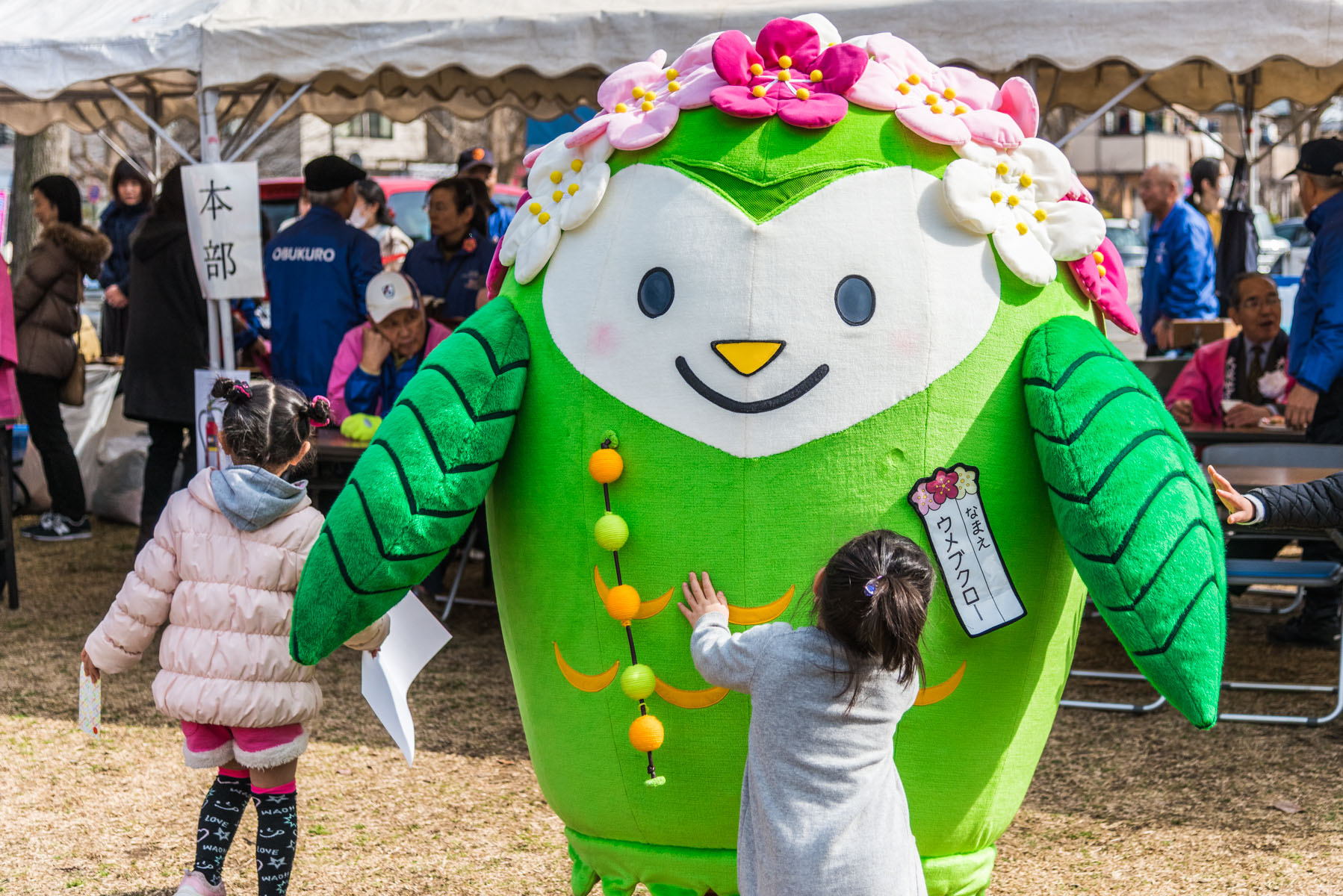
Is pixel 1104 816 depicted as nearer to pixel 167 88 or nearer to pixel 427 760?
pixel 427 760

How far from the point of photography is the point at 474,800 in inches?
166

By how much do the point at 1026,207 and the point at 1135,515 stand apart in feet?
A: 2.12

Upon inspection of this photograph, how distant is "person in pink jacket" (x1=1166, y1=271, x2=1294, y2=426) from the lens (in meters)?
6.08

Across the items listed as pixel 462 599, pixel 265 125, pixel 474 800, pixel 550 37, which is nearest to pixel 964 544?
pixel 474 800

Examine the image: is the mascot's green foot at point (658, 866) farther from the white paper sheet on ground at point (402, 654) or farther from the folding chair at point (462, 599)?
the folding chair at point (462, 599)

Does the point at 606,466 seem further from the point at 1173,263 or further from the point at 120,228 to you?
the point at 120,228

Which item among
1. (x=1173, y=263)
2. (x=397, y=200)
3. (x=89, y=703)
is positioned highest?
(x=397, y=200)

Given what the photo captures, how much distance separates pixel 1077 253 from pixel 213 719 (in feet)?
6.85

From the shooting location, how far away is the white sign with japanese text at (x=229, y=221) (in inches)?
228

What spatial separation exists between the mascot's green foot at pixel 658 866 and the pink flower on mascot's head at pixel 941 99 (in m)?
1.44

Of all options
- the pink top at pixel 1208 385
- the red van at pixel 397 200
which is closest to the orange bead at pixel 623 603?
the pink top at pixel 1208 385

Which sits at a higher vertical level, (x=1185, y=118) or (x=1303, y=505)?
(x=1185, y=118)

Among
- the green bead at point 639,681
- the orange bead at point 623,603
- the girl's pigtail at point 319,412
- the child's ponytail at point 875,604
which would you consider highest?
the girl's pigtail at point 319,412

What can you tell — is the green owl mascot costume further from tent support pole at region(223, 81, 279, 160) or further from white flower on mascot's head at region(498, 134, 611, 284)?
tent support pole at region(223, 81, 279, 160)
